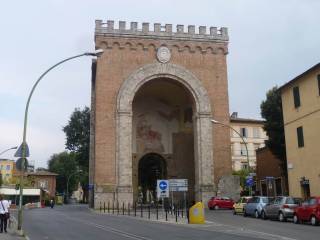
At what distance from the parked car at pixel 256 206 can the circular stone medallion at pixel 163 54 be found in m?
16.1

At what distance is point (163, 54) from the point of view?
38.4 m

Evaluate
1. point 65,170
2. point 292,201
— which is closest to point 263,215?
point 292,201

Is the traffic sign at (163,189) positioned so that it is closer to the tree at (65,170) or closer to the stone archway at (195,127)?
the stone archway at (195,127)

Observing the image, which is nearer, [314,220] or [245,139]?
[314,220]

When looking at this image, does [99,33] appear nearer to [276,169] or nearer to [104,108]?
[104,108]

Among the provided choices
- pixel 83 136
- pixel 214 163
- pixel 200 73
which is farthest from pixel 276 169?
pixel 83 136

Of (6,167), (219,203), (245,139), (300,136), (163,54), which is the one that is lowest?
(219,203)

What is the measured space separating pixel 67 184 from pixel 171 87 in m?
51.3

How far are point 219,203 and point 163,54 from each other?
13510 mm

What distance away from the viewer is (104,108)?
36469 mm

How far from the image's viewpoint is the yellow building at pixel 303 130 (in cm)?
2636

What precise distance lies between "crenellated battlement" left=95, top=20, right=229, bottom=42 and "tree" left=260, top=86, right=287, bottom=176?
712 centimetres

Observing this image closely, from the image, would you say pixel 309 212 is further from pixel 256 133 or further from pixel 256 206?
pixel 256 133

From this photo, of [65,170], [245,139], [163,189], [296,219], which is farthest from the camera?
[65,170]
